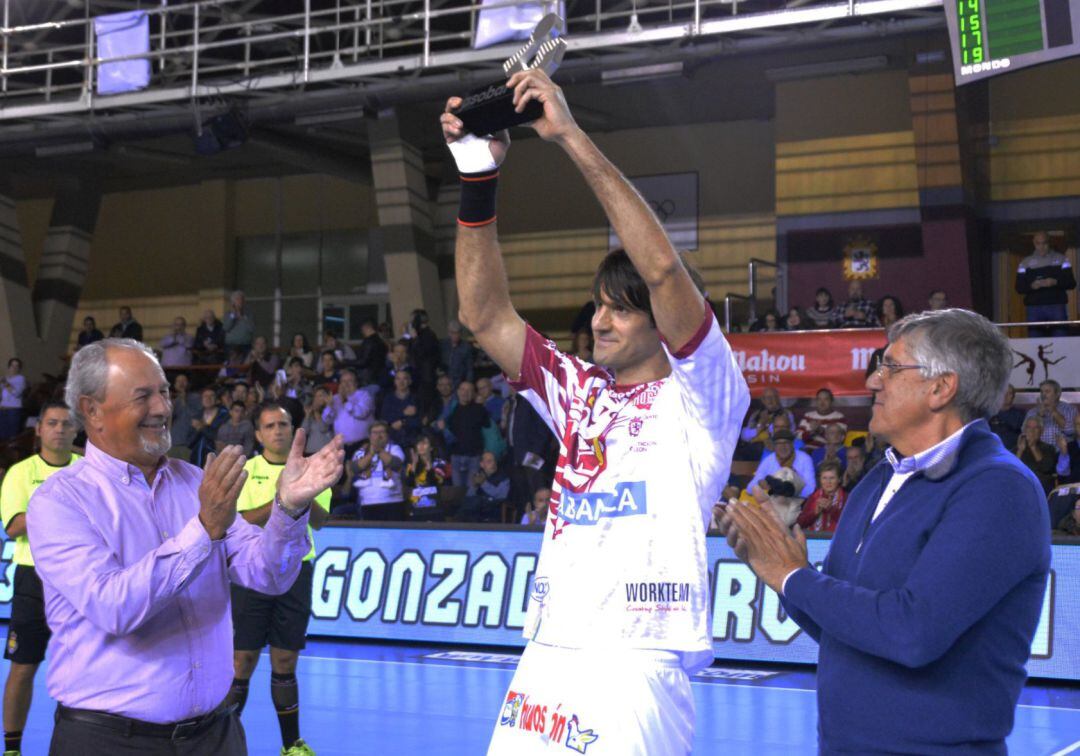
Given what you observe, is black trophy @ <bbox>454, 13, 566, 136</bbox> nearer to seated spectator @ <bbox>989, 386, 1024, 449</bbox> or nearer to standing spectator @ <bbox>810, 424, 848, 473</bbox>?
standing spectator @ <bbox>810, 424, 848, 473</bbox>

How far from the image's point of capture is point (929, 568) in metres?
2.71

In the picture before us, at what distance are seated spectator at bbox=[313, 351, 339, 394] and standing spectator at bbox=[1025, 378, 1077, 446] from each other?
10246 mm

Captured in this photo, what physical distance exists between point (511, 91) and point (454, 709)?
21.6ft

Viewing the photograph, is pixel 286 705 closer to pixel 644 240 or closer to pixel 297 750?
pixel 297 750

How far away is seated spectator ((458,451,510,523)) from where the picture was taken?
48.6 ft

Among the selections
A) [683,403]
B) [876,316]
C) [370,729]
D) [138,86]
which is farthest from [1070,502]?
[138,86]

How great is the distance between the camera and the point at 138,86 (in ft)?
64.6

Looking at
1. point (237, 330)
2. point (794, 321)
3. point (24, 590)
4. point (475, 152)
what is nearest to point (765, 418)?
point (794, 321)

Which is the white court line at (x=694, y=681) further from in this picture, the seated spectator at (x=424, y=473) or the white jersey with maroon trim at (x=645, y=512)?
the white jersey with maroon trim at (x=645, y=512)

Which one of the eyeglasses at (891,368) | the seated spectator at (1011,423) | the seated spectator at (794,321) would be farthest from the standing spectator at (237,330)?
the eyeglasses at (891,368)

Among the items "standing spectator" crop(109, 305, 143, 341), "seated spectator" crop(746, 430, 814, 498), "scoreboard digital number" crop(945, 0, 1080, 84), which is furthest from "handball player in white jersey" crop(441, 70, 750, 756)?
"standing spectator" crop(109, 305, 143, 341)

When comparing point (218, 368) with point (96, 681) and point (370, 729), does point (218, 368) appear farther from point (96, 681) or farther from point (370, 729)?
point (96, 681)

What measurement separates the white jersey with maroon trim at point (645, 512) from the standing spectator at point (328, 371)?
53.4 ft

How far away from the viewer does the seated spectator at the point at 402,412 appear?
16.7 m
